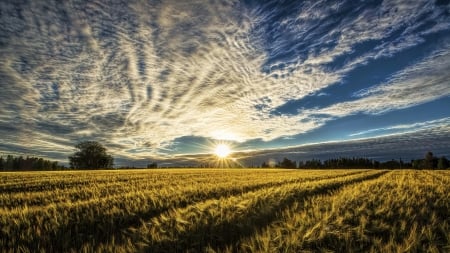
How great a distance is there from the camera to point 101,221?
19.9 ft

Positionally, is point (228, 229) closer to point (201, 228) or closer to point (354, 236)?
point (201, 228)

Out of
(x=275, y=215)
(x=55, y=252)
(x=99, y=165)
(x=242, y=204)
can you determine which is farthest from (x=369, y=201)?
(x=99, y=165)

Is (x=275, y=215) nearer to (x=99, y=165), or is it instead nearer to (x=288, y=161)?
(x=99, y=165)

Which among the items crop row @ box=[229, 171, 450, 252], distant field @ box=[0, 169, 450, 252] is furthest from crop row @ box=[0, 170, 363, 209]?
crop row @ box=[229, 171, 450, 252]

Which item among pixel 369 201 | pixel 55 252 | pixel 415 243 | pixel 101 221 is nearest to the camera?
pixel 415 243

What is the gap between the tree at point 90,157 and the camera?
103812mm

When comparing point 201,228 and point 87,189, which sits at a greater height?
point 87,189

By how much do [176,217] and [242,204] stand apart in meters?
2.04

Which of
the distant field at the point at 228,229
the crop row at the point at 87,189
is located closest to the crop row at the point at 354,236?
the distant field at the point at 228,229

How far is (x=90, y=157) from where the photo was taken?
105m

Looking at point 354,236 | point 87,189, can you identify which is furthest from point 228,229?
point 87,189

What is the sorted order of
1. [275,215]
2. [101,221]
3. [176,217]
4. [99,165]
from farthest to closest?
[99,165] → [275,215] → [101,221] → [176,217]

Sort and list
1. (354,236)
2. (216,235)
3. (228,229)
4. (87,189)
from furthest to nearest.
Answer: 1. (87,189)
2. (228,229)
3. (216,235)
4. (354,236)

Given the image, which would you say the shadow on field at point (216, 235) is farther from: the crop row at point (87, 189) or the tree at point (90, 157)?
the tree at point (90, 157)
